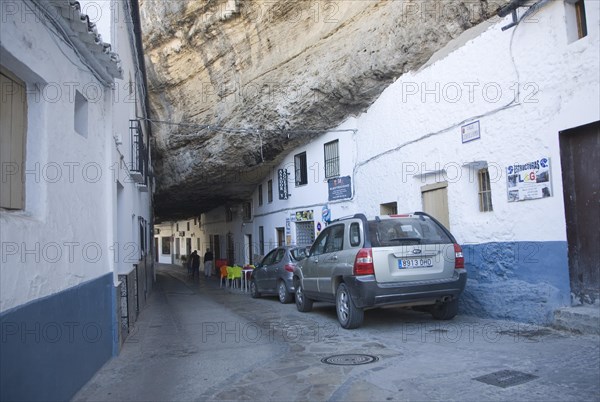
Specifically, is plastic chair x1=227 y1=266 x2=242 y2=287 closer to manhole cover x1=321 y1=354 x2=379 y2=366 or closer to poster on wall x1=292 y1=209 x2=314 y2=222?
poster on wall x1=292 y1=209 x2=314 y2=222

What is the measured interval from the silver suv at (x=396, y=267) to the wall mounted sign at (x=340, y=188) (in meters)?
5.51

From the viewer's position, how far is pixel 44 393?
12.9 ft

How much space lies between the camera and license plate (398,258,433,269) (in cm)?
708

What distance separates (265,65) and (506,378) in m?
13.0

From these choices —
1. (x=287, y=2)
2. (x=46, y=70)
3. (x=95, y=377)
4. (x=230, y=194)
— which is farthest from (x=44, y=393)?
(x=230, y=194)

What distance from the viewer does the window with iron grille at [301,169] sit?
659 inches

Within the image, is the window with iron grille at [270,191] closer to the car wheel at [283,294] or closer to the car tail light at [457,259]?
the car wheel at [283,294]

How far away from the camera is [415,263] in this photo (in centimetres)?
711

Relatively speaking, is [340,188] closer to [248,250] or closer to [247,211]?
[247,211]

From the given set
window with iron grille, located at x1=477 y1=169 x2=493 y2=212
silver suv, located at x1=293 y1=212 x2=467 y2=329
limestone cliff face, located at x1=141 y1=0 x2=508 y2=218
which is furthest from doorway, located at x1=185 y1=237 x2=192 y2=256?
window with iron grille, located at x1=477 y1=169 x2=493 y2=212

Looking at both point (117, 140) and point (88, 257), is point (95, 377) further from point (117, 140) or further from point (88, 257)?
point (117, 140)

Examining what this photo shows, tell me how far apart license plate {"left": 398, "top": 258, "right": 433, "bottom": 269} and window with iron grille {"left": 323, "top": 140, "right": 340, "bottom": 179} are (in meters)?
7.28

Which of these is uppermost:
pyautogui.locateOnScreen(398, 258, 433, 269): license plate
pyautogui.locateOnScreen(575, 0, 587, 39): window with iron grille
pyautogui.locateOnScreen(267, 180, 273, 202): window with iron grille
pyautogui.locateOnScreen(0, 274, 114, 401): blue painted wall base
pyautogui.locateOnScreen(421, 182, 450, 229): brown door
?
pyautogui.locateOnScreen(575, 0, 587, 39): window with iron grille

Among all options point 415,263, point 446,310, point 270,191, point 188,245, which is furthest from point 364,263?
point 188,245
